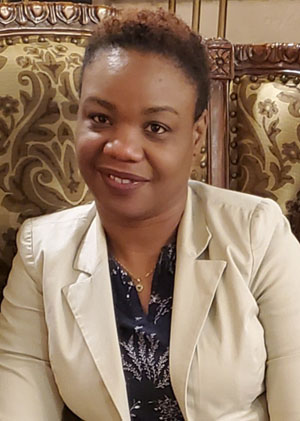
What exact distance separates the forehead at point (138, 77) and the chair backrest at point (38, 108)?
12.4 inches

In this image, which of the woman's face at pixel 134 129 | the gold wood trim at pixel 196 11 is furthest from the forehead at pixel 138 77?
the gold wood trim at pixel 196 11

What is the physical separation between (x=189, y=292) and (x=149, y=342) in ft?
0.34

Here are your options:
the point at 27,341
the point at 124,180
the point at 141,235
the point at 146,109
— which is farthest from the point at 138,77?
the point at 27,341

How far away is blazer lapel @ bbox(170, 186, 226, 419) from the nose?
8.1 inches

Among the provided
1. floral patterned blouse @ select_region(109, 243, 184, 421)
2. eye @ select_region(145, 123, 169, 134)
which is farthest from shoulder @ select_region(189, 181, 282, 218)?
eye @ select_region(145, 123, 169, 134)

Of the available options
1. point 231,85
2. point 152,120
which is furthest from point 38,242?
point 231,85

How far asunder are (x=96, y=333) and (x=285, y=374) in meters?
0.31

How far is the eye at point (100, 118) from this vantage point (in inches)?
40.8

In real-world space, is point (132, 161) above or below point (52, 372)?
above

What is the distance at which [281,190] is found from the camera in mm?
1420

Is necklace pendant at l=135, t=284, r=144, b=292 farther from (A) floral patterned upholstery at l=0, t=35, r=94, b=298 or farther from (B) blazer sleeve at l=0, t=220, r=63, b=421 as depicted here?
(A) floral patterned upholstery at l=0, t=35, r=94, b=298

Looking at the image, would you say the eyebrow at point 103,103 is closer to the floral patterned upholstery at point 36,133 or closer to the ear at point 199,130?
the ear at point 199,130

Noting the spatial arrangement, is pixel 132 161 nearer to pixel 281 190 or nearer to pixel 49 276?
pixel 49 276

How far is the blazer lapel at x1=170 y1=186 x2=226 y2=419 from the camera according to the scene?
1085 mm
